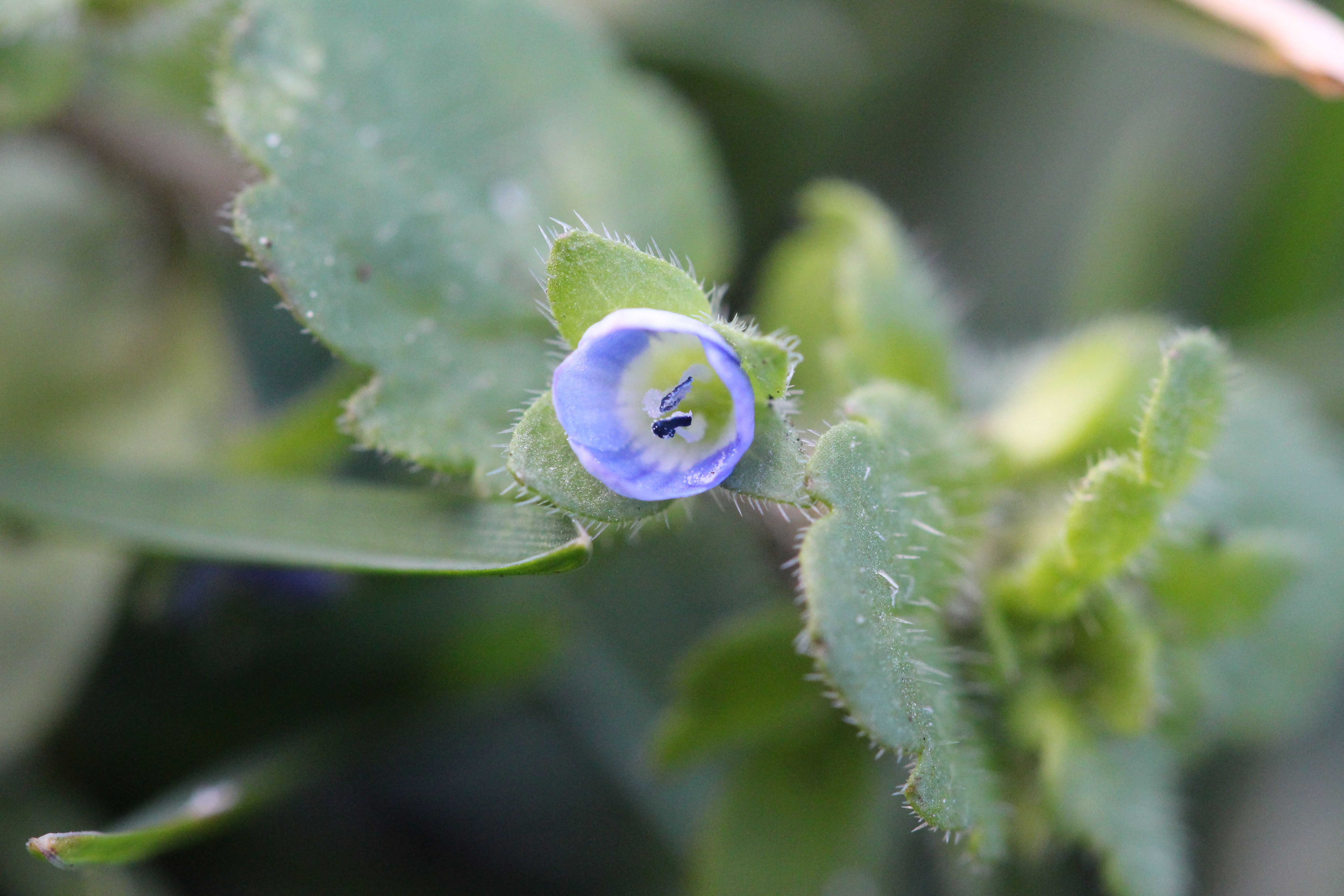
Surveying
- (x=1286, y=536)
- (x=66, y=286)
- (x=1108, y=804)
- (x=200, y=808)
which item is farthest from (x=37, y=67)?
(x=1286, y=536)

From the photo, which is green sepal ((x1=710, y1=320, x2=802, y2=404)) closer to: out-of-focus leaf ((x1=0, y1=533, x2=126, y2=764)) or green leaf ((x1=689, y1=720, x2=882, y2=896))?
green leaf ((x1=689, y1=720, x2=882, y2=896))

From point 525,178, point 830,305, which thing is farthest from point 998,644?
point 525,178

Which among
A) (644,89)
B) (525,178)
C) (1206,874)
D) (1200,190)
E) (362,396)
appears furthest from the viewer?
(1200,190)

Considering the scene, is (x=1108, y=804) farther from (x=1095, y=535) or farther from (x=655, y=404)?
(x=655, y=404)

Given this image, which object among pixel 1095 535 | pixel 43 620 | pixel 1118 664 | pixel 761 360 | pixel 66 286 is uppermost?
pixel 761 360

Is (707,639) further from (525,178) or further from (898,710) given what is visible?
(525,178)

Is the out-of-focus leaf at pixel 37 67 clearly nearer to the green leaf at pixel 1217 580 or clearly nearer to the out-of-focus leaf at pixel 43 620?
the out-of-focus leaf at pixel 43 620
